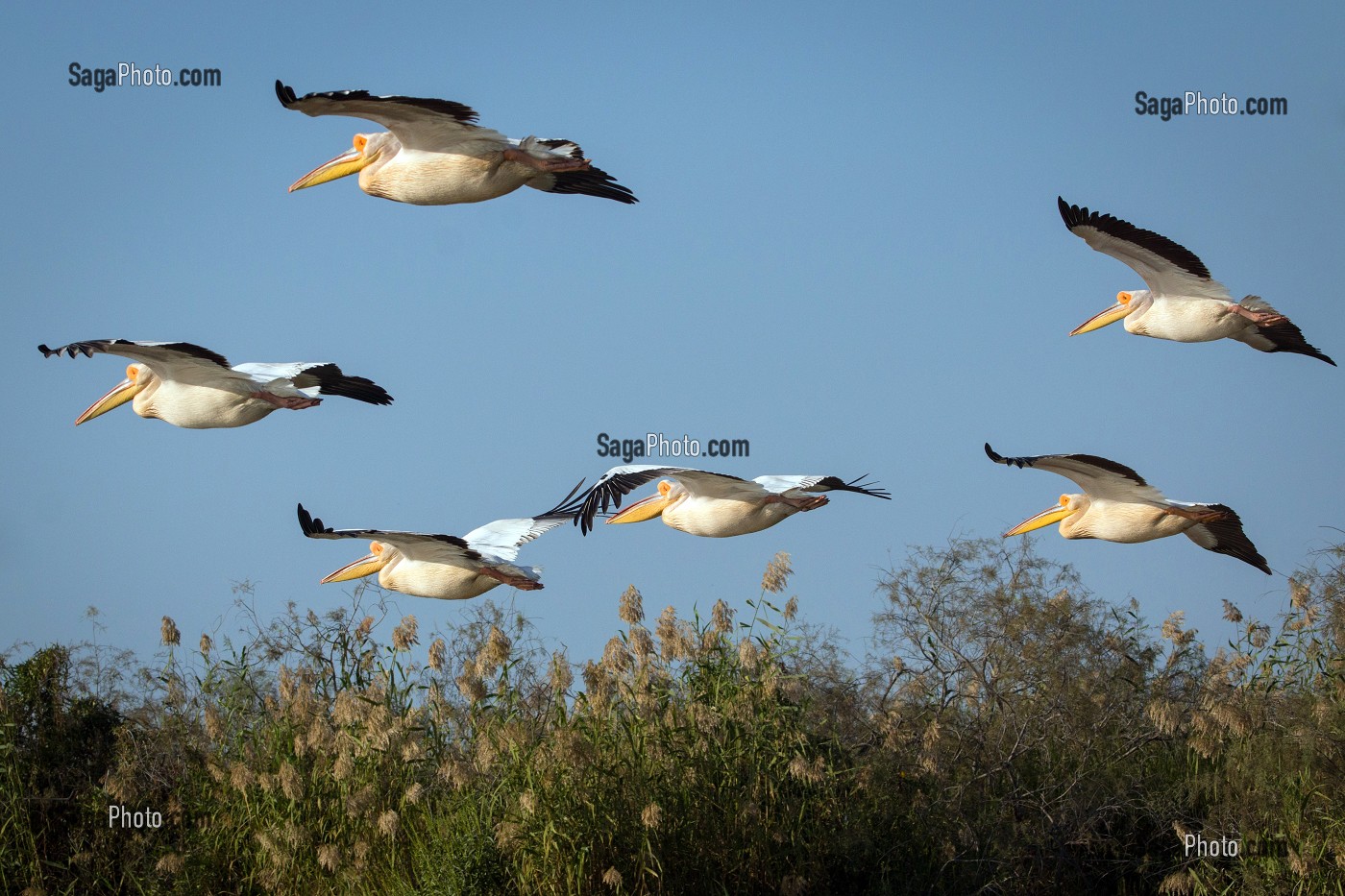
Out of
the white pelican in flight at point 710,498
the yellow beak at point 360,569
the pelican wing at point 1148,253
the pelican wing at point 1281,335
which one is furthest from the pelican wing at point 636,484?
the pelican wing at point 1281,335

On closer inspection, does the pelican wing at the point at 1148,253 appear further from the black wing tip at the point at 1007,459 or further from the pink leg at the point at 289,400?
the pink leg at the point at 289,400

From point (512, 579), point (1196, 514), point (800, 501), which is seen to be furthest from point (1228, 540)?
point (512, 579)

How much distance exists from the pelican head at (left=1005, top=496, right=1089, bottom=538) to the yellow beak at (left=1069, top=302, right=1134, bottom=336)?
5.38 feet

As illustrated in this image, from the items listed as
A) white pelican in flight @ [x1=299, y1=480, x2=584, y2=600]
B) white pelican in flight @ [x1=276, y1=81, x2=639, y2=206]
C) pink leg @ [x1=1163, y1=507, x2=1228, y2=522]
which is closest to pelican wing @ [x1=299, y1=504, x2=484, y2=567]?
white pelican in flight @ [x1=299, y1=480, x2=584, y2=600]

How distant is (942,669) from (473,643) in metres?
3.94

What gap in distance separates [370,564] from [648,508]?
197 cm

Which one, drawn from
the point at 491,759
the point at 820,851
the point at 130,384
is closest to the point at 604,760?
the point at 491,759

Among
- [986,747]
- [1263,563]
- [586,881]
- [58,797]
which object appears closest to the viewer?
[586,881]

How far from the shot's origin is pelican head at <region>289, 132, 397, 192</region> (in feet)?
29.4

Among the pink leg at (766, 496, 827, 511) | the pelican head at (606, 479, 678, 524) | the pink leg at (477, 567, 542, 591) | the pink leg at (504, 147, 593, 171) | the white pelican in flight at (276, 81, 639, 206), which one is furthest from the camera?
the pelican head at (606, 479, 678, 524)

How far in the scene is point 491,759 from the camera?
9.08 meters

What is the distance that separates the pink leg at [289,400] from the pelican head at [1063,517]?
4580mm

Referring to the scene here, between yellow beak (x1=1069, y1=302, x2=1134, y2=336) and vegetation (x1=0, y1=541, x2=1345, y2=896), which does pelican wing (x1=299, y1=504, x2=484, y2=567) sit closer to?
vegetation (x1=0, y1=541, x2=1345, y2=896)

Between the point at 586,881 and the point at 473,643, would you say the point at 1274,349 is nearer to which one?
the point at 586,881
